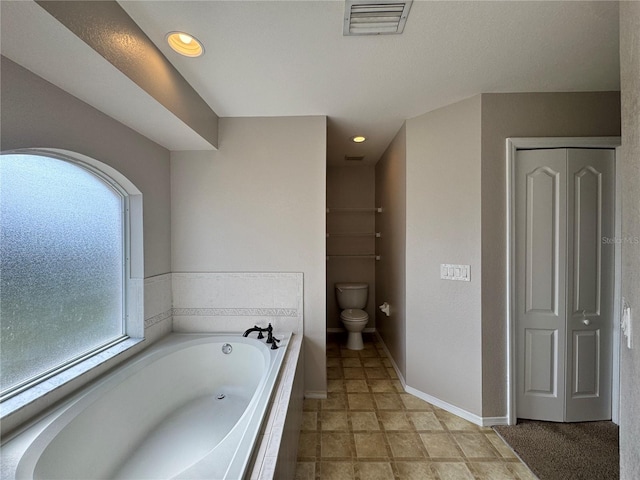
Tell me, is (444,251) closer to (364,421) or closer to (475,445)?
(475,445)

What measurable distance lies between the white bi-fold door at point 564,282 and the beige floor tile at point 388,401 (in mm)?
844

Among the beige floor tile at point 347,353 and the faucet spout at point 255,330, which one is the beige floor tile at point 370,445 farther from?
the beige floor tile at point 347,353

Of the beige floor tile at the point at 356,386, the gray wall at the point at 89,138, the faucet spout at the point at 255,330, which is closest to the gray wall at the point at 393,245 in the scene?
the beige floor tile at the point at 356,386

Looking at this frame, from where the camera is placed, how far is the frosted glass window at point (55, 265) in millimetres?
1148

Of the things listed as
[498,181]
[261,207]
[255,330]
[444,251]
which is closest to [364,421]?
[255,330]

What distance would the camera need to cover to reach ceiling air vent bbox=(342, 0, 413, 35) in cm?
113

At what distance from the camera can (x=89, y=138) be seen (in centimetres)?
142

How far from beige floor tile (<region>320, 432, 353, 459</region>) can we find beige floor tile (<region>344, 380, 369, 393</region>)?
1.75 ft

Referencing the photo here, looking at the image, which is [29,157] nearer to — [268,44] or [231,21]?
[231,21]

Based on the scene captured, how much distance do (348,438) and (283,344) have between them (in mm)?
745

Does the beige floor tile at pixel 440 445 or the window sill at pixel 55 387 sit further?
the beige floor tile at pixel 440 445

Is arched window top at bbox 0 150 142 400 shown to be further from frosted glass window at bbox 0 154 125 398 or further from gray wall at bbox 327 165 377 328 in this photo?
gray wall at bbox 327 165 377 328

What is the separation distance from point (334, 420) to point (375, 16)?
2469mm

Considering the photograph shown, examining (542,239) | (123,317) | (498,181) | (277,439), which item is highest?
(498,181)
